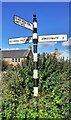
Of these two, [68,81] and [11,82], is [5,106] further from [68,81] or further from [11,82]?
[68,81]

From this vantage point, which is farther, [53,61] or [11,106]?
[53,61]

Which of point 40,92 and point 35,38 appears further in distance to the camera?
point 40,92

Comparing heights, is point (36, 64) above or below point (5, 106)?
above

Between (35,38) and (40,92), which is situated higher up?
(35,38)

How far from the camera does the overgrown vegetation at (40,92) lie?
4.51 m

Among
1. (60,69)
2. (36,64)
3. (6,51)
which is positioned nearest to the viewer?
(36,64)

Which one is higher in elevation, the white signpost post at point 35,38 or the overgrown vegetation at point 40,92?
the white signpost post at point 35,38

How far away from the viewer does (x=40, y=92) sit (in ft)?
15.5

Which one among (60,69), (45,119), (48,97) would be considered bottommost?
(45,119)

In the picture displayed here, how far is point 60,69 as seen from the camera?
4.82 metres

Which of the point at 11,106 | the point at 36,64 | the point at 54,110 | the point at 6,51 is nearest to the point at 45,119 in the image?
the point at 54,110

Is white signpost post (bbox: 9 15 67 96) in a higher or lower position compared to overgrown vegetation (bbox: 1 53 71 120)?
higher

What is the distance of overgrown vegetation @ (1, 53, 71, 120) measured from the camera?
4.51 meters

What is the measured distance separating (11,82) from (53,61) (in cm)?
79
